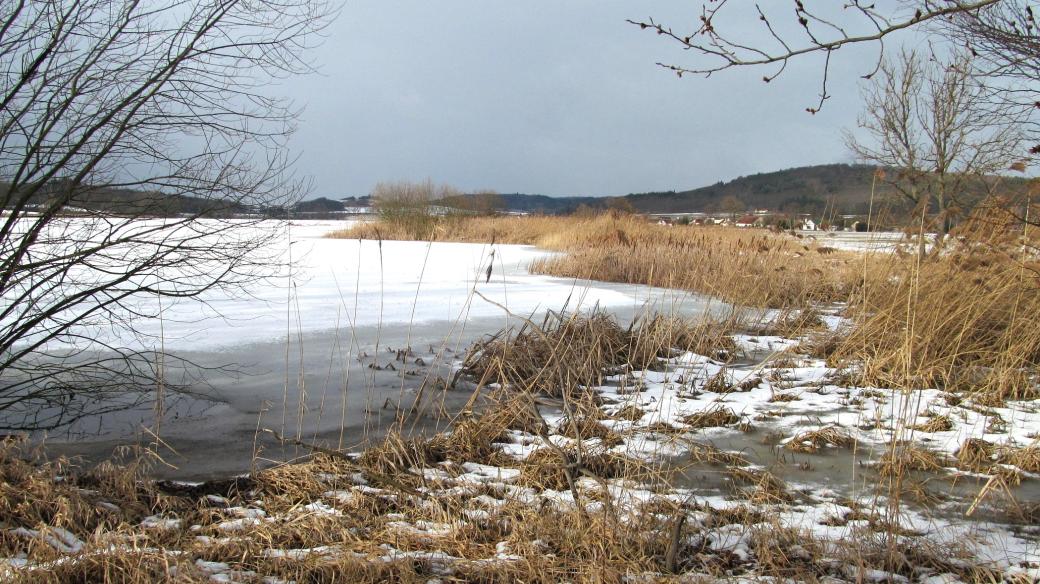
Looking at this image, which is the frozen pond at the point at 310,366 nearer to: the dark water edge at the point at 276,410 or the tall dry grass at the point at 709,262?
the dark water edge at the point at 276,410

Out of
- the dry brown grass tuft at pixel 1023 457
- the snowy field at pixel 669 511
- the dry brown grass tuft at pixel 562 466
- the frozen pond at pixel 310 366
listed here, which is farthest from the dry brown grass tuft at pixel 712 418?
the dry brown grass tuft at pixel 1023 457

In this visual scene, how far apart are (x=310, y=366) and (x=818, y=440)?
3.31 metres

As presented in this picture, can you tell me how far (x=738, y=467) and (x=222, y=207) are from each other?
3.08 m

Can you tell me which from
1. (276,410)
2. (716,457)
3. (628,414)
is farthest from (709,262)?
(276,410)

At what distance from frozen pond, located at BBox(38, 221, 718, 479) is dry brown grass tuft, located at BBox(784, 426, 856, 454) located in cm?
158

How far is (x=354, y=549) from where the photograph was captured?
219 centimetres

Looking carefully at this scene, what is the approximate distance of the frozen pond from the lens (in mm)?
3260

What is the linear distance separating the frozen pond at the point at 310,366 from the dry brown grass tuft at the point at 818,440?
158 centimetres

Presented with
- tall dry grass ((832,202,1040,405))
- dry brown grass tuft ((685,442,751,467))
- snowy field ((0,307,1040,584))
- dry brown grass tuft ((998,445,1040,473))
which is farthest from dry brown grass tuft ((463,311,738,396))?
dry brown grass tuft ((998,445,1040,473))

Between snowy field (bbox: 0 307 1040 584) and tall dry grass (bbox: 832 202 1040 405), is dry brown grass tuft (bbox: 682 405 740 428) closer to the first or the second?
snowy field (bbox: 0 307 1040 584)

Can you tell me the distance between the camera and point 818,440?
3391 mm

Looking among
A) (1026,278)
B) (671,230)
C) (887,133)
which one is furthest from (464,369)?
(887,133)

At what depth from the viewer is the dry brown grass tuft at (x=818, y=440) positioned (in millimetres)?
3295

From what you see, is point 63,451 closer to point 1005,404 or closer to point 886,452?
point 886,452
